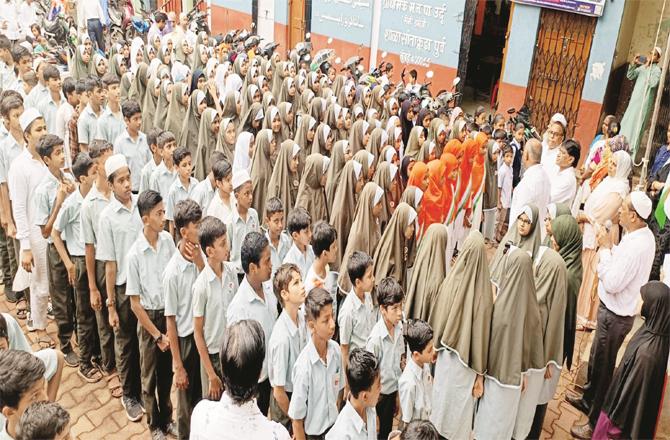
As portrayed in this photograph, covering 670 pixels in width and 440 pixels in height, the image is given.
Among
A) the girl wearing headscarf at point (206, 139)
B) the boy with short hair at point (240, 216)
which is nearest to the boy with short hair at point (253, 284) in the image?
the boy with short hair at point (240, 216)

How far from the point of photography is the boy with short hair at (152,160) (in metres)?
5.29

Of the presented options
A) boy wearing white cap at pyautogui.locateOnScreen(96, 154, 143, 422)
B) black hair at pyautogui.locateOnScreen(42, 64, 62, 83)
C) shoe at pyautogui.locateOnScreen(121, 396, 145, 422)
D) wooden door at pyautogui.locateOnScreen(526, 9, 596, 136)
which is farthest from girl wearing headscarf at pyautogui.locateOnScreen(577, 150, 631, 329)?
black hair at pyautogui.locateOnScreen(42, 64, 62, 83)

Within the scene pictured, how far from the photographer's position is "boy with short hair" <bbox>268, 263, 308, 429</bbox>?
3012 mm

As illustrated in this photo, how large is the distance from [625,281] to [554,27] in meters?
7.00

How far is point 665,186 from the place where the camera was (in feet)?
18.7

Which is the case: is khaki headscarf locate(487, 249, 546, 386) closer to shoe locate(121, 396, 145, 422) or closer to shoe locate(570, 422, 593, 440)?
shoe locate(570, 422, 593, 440)

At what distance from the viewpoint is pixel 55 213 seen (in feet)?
13.7

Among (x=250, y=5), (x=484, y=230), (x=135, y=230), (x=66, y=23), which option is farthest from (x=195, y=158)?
(x=250, y=5)

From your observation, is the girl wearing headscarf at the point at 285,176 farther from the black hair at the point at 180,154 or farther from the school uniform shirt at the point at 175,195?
the black hair at the point at 180,154

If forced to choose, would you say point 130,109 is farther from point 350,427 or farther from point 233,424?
point 233,424

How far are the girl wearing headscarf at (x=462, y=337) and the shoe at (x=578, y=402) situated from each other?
1.47 m

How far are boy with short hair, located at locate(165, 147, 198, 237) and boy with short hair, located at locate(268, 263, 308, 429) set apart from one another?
2.04 metres

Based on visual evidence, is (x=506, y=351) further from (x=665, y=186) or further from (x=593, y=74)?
(x=593, y=74)

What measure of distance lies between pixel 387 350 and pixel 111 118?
4419 millimetres
